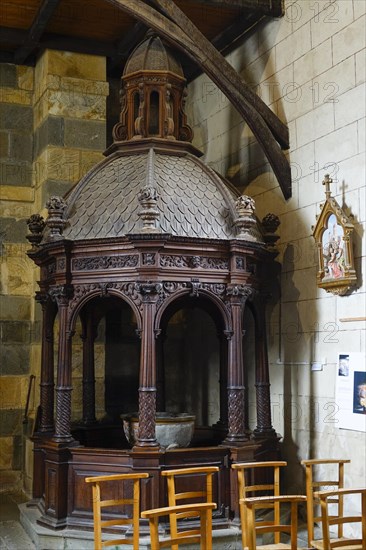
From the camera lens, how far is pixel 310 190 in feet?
17.8

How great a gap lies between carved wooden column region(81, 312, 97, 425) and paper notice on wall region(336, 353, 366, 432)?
7.09 feet

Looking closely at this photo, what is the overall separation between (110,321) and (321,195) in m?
2.47

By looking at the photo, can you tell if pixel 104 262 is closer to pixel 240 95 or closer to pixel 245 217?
pixel 245 217

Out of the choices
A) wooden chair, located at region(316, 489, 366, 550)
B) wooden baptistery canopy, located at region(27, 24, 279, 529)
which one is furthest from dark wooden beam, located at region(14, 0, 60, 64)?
wooden chair, located at region(316, 489, 366, 550)

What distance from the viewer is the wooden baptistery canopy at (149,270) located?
4.85 meters

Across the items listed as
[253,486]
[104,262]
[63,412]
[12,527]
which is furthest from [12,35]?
[253,486]

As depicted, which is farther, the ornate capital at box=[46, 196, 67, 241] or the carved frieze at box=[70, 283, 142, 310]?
the ornate capital at box=[46, 196, 67, 241]

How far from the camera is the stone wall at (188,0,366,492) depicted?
4891 millimetres

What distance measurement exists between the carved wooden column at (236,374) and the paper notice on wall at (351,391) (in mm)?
657

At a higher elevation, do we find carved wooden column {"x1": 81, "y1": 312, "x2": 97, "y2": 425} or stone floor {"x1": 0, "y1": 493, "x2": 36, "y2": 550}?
carved wooden column {"x1": 81, "y1": 312, "x2": 97, "y2": 425}

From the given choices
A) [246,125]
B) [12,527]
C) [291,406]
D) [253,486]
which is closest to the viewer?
[253,486]

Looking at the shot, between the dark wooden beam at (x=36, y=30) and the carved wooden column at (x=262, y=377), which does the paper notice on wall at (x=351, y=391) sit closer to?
the carved wooden column at (x=262, y=377)

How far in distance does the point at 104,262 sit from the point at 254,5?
248 cm

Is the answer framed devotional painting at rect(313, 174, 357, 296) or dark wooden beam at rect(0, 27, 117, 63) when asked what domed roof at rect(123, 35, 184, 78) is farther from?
framed devotional painting at rect(313, 174, 357, 296)
